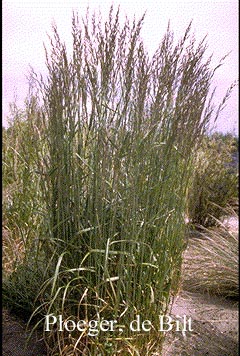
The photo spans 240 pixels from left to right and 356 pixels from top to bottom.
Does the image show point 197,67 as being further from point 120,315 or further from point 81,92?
point 120,315

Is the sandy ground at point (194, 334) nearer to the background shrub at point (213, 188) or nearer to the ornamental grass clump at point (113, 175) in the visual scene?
the ornamental grass clump at point (113, 175)

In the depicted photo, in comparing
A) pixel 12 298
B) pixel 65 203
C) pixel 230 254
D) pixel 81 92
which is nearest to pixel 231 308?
pixel 230 254

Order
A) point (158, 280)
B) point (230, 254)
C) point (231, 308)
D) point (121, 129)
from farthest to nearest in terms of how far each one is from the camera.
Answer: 1. point (230, 254)
2. point (231, 308)
3. point (158, 280)
4. point (121, 129)

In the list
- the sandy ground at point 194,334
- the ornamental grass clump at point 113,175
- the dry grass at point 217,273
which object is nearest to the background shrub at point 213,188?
the dry grass at point 217,273

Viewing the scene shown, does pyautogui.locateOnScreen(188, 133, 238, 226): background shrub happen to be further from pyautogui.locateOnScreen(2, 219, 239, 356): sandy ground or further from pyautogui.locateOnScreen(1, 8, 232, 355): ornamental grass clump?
pyautogui.locateOnScreen(1, 8, 232, 355): ornamental grass clump

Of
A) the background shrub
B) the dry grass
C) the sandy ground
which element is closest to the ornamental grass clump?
the sandy ground

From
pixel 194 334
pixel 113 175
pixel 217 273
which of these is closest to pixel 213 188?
pixel 217 273

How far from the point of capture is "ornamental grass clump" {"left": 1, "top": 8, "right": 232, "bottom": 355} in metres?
2.18

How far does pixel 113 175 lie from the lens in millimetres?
2221

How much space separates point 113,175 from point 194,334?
Result: 1307 mm

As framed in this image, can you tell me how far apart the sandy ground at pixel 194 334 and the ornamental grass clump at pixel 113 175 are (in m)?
0.33

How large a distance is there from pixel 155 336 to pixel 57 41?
1.53 metres

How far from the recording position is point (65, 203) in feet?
7.45

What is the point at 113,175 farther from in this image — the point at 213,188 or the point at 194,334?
the point at 213,188
